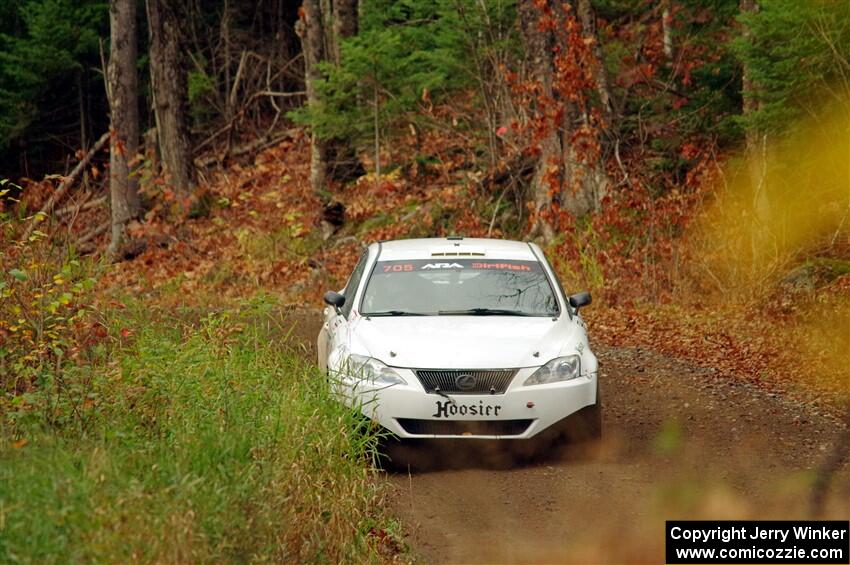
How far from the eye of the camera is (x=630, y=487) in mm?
8930

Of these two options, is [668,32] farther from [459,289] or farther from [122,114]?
[459,289]

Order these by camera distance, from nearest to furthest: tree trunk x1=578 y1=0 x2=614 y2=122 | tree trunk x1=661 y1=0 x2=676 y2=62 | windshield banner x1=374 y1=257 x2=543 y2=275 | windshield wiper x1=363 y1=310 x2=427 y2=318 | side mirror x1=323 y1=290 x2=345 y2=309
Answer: windshield wiper x1=363 y1=310 x2=427 y2=318 → side mirror x1=323 y1=290 x2=345 y2=309 → windshield banner x1=374 y1=257 x2=543 y2=275 → tree trunk x1=578 y1=0 x2=614 y2=122 → tree trunk x1=661 y1=0 x2=676 y2=62

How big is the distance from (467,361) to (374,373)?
715 millimetres

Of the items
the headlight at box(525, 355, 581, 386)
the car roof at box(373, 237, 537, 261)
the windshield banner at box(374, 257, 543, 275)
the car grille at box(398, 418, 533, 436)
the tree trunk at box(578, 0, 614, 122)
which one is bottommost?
the car grille at box(398, 418, 533, 436)

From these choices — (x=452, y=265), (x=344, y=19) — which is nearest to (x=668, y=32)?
(x=344, y=19)

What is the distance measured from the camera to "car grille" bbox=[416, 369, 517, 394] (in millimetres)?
9336

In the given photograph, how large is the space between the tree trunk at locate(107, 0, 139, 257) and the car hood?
18.0 meters

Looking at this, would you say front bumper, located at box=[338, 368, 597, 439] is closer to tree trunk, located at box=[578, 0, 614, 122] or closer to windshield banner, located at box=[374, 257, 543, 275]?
windshield banner, located at box=[374, 257, 543, 275]

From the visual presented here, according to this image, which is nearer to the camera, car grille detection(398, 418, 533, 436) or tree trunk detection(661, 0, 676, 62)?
car grille detection(398, 418, 533, 436)

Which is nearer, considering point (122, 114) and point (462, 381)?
point (462, 381)

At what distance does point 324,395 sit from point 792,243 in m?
11.7

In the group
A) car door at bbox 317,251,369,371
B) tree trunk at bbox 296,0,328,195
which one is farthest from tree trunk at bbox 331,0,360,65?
car door at bbox 317,251,369,371

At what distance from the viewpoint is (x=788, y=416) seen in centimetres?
1168

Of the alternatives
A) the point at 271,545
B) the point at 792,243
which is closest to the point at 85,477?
the point at 271,545
